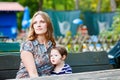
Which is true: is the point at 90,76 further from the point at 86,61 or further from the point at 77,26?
the point at 77,26

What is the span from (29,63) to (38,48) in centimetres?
24

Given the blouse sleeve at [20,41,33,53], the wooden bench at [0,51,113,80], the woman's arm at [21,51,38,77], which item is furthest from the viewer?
the wooden bench at [0,51,113,80]

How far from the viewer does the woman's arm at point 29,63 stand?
3.82 metres

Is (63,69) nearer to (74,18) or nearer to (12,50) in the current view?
(12,50)

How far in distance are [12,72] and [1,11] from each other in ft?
75.9

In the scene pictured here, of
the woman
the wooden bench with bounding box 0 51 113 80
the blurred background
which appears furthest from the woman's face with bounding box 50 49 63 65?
the blurred background

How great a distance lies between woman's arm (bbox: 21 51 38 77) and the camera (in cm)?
382

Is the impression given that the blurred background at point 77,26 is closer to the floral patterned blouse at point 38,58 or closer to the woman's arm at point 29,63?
the floral patterned blouse at point 38,58

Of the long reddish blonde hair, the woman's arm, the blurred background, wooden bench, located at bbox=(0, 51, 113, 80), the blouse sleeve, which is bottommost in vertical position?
the blurred background

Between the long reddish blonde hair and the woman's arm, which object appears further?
the long reddish blonde hair

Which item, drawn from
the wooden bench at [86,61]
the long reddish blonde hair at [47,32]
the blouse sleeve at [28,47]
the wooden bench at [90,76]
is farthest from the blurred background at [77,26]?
the wooden bench at [90,76]

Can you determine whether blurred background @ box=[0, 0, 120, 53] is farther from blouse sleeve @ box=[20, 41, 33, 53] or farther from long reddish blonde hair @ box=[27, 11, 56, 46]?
blouse sleeve @ box=[20, 41, 33, 53]

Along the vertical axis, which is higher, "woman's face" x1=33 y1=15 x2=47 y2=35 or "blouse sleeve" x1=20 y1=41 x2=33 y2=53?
"woman's face" x1=33 y1=15 x2=47 y2=35

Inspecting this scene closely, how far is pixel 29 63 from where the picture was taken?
3.84 m
